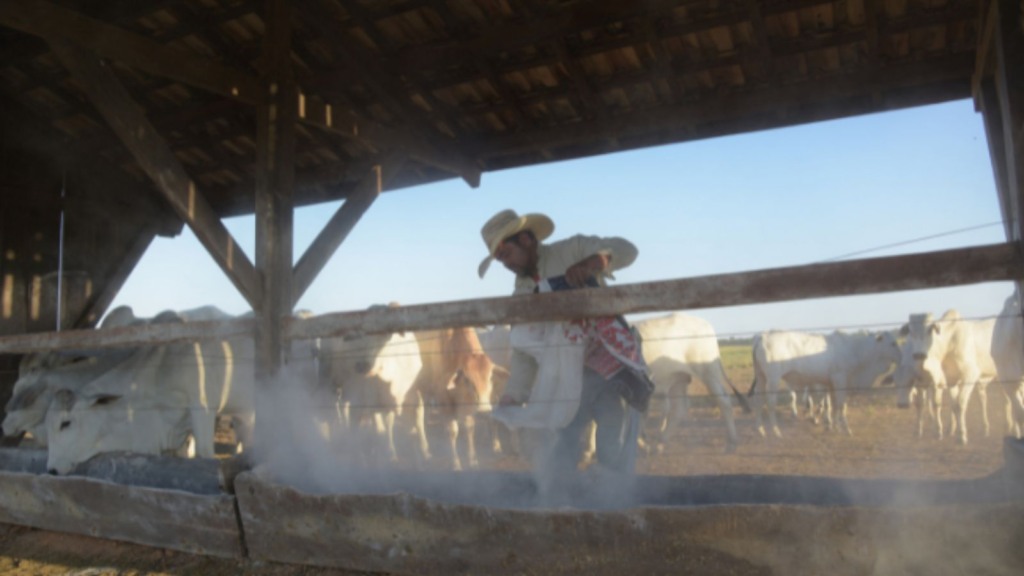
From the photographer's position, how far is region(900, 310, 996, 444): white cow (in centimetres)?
1073

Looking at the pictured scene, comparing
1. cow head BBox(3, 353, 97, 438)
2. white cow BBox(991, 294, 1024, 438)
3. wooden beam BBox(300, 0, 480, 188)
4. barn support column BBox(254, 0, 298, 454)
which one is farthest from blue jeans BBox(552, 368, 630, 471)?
white cow BBox(991, 294, 1024, 438)

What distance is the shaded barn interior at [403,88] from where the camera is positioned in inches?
169

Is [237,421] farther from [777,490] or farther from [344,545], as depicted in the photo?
[777,490]

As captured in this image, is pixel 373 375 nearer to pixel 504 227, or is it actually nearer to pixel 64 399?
pixel 64 399

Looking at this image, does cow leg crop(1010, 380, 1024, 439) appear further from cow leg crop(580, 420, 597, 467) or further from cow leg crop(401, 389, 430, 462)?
cow leg crop(401, 389, 430, 462)

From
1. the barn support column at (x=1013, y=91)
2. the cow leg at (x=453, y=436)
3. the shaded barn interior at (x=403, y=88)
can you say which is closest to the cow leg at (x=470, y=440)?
the cow leg at (x=453, y=436)

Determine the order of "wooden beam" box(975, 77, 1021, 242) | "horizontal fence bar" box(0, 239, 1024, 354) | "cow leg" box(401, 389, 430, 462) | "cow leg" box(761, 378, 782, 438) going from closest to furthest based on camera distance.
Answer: "horizontal fence bar" box(0, 239, 1024, 354), "wooden beam" box(975, 77, 1021, 242), "cow leg" box(401, 389, 430, 462), "cow leg" box(761, 378, 782, 438)

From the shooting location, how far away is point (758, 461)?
909 cm

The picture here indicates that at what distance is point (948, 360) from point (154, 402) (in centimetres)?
1182

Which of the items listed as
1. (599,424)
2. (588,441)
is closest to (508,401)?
(599,424)

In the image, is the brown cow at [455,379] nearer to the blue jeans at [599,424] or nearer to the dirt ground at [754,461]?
the dirt ground at [754,461]

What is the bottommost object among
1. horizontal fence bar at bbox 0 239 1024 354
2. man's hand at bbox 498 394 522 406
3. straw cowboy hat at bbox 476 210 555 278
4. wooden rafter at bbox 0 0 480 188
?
man's hand at bbox 498 394 522 406

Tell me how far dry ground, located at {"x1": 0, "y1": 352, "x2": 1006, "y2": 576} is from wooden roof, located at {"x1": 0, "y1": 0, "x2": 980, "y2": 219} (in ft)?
7.47

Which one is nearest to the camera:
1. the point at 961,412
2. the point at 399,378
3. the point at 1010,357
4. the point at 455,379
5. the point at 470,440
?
the point at 1010,357
